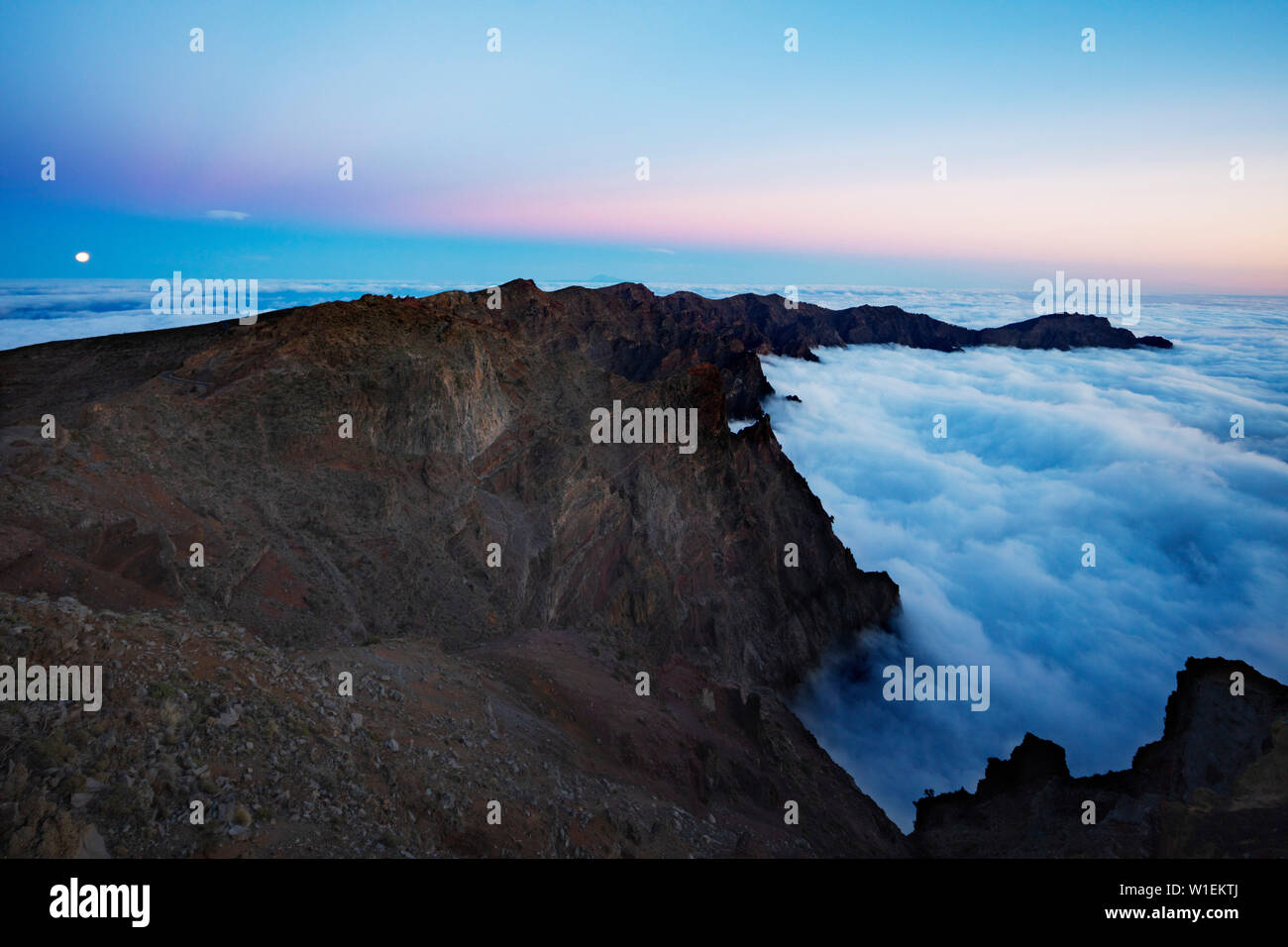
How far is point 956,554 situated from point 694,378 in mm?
52636

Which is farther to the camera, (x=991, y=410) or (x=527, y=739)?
(x=991, y=410)

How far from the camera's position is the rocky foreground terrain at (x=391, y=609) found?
868 centimetres

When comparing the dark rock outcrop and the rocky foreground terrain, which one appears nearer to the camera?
the rocky foreground terrain

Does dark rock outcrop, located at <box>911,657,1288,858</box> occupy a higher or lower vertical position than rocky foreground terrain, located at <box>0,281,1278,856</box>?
lower

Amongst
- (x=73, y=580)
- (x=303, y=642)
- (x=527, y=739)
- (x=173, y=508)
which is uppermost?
(x=173, y=508)

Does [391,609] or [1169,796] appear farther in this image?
[1169,796]

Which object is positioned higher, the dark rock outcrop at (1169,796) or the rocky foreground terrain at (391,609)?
the rocky foreground terrain at (391,609)

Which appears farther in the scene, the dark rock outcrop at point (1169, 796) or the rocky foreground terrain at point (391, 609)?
the dark rock outcrop at point (1169, 796)

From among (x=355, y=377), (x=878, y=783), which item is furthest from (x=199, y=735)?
(x=878, y=783)

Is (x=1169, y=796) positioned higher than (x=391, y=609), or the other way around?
(x=391, y=609)

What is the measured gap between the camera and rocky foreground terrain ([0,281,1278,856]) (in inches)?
342

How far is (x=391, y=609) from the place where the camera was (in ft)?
65.6

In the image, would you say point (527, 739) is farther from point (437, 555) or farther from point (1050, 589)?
point (1050, 589)

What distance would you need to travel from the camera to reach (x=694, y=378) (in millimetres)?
39250
